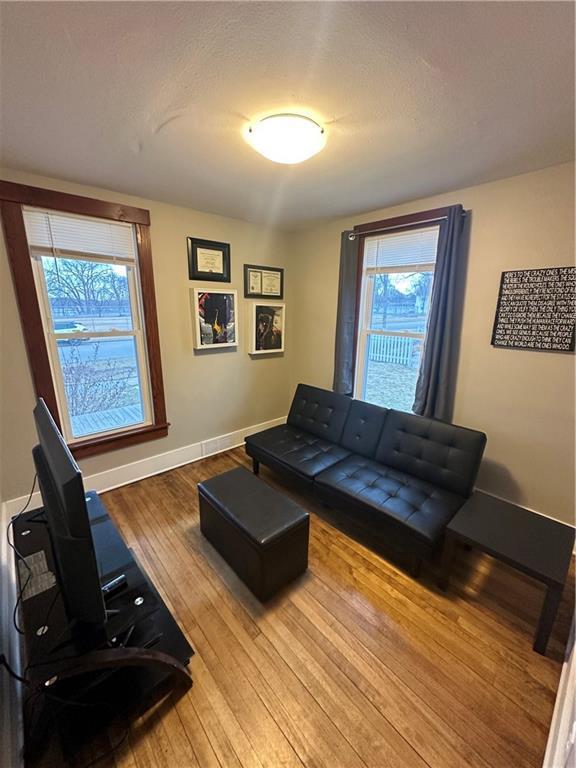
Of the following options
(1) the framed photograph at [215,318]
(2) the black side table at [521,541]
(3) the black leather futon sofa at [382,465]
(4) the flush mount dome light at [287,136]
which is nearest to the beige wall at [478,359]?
(1) the framed photograph at [215,318]

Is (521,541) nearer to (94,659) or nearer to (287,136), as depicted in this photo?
(94,659)

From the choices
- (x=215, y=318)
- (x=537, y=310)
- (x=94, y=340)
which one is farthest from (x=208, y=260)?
(x=537, y=310)

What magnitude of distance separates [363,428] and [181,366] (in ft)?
5.90

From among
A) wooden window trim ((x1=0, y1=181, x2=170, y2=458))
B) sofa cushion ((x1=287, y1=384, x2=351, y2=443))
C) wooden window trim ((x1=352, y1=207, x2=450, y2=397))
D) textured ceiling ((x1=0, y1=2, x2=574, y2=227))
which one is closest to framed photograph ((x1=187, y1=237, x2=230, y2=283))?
wooden window trim ((x1=0, y1=181, x2=170, y2=458))

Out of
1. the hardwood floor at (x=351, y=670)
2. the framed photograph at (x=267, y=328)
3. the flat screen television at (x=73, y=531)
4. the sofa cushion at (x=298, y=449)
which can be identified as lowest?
the hardwood floor at (x=351, y=670)

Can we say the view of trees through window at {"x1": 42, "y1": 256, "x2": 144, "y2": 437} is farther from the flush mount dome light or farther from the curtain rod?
the curtain rod

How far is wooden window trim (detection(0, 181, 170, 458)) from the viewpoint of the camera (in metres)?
1.92

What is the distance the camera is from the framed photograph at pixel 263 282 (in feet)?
10.4

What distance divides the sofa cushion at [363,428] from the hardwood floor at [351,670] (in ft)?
2.60

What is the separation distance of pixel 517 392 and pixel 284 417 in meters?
2.54

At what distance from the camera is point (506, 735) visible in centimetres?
113

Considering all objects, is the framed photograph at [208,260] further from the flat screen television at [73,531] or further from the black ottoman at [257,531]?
the flat screen television at [73,531]

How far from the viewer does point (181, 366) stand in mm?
2871

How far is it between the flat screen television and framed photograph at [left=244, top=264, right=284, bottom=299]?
246cm
